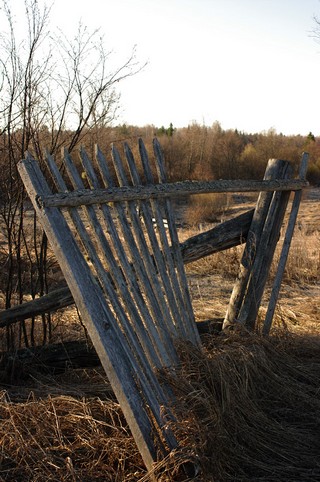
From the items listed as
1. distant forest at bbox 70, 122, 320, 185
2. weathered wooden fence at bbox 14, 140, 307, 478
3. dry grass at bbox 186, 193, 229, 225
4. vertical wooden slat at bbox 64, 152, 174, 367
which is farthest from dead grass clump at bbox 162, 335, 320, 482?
distant forest at bbox 70, 122, 320, 185

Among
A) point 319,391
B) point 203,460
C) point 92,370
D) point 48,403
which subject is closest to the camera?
point 203,460

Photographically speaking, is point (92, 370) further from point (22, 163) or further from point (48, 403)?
point (22, 163)

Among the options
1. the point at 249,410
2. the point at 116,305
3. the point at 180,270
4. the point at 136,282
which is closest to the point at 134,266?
the point at 136,282

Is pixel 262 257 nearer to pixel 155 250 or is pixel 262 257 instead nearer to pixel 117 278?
pixel 155 250

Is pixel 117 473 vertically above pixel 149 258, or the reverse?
pixel 149 258

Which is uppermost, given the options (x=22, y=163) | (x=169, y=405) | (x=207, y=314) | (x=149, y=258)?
(x=22, y=163)

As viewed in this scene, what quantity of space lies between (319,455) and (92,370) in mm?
1646

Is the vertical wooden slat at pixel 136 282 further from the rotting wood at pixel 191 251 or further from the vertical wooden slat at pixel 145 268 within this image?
the rotting wood at pixel 191 251

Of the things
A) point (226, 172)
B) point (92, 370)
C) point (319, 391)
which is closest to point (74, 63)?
point (92, 370)

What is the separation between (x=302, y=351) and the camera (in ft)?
13.0

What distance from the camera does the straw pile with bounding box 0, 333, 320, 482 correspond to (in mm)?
2453

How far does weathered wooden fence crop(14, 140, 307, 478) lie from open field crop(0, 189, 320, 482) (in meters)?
0.14

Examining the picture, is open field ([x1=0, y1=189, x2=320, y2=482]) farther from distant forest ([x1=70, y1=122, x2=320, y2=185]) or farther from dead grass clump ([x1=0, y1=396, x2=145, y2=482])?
distant forest ([x1=70, y1=122, x2=320, y2=185])

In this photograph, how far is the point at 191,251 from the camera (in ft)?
12.0
